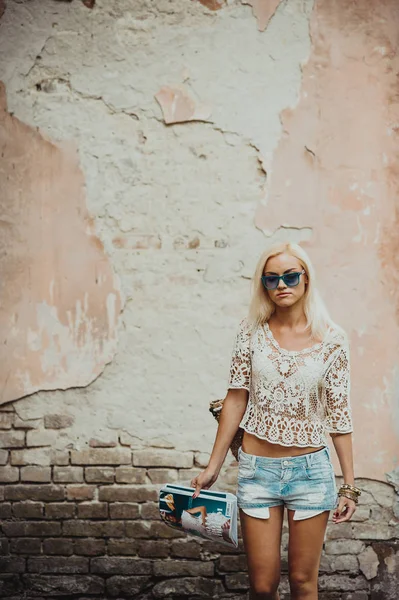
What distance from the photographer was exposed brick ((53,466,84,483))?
4.00 metres

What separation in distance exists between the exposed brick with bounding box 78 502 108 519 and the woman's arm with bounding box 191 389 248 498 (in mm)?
1243

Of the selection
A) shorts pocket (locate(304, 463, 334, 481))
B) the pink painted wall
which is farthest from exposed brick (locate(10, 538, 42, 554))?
shorts pocket (locate(304, 463, 334, 481))

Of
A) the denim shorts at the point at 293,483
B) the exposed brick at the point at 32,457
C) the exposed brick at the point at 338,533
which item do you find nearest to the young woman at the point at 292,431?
the denim shorts at the point at 293,483

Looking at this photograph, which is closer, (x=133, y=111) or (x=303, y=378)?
(x=303, y=378)

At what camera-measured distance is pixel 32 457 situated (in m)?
4.02

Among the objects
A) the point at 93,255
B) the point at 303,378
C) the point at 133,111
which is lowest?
the point at 303,378

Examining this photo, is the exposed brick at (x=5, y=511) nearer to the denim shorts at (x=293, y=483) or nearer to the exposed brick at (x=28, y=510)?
the exposed brick at (x=28, y=510)

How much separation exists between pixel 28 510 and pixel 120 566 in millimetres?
601

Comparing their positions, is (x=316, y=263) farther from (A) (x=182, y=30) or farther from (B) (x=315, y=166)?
(A) (x=182, y=30)

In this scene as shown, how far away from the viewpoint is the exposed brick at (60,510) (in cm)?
400

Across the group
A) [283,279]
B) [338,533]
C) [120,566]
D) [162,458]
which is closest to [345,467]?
[283,279]

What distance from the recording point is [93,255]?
403cm

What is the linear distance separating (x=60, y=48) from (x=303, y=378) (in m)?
2.46

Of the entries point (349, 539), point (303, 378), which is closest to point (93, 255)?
point (303, 378)
